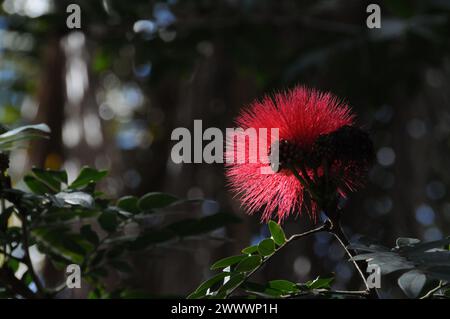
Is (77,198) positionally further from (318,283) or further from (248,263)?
(318,283)

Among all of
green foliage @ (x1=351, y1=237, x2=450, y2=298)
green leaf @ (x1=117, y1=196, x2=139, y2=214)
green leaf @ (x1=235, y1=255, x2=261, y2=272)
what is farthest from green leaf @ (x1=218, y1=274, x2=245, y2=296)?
green leaf @ (x1=117, y1=196, x2=139, y2=214)

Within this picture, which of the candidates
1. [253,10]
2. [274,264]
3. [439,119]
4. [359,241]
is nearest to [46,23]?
[253,10]

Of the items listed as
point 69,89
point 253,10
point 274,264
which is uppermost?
point 253,10

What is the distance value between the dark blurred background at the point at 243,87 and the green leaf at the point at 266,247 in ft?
5.39

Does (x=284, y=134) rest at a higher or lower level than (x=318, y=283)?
higher

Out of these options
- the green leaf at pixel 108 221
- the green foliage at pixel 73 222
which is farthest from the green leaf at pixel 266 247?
the green leaf at pixel 108 221

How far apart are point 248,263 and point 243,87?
281 cm

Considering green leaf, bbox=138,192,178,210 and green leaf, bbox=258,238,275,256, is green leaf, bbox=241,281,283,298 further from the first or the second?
green leaf, bbox=138,192,178,210

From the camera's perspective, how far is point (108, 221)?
67.0 inches

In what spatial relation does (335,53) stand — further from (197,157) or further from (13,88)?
(13,88)

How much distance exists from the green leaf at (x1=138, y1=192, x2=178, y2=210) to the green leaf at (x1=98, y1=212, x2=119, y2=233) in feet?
0.22

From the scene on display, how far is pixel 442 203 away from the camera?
12.8 feet

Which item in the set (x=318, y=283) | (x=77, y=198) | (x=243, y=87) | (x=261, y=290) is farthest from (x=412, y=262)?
(x=243, y=87)

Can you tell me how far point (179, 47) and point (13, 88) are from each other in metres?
2.19
